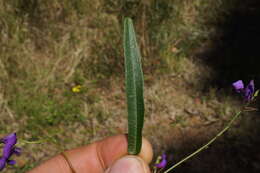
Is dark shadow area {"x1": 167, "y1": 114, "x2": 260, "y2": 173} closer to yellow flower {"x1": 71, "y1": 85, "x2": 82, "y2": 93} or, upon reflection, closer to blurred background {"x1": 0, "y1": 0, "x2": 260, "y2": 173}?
blurred background {"x1": 0, "y1": 0, "x2": 260, "y2": 173}

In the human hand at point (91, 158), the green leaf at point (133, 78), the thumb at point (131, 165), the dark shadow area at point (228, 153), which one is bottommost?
the dark shadow area at point (228, 153)

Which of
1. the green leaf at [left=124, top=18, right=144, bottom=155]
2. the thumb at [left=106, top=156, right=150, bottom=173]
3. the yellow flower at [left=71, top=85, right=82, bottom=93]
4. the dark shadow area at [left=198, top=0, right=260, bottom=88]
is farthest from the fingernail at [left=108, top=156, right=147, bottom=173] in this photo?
the dark shadow area at [left=198, top=0, right=260, bottom=88]

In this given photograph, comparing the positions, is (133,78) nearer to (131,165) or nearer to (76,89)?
(131,165)

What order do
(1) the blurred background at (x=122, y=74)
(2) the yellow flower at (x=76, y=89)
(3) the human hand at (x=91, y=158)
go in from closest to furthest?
1. (3) the human hand at (x=91, y=158)
2. (1) the blurred background at (x=122, y=74)
3. (2) the yellow flower at (x=76, y=89)

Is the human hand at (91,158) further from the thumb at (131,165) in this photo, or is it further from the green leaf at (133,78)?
the green leaf at (133,78)

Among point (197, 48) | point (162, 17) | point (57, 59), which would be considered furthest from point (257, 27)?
point (57, 59)

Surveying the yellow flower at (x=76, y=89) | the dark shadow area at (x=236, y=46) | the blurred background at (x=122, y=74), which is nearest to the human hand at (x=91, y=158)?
the blurred background at (x=122, y=74)
